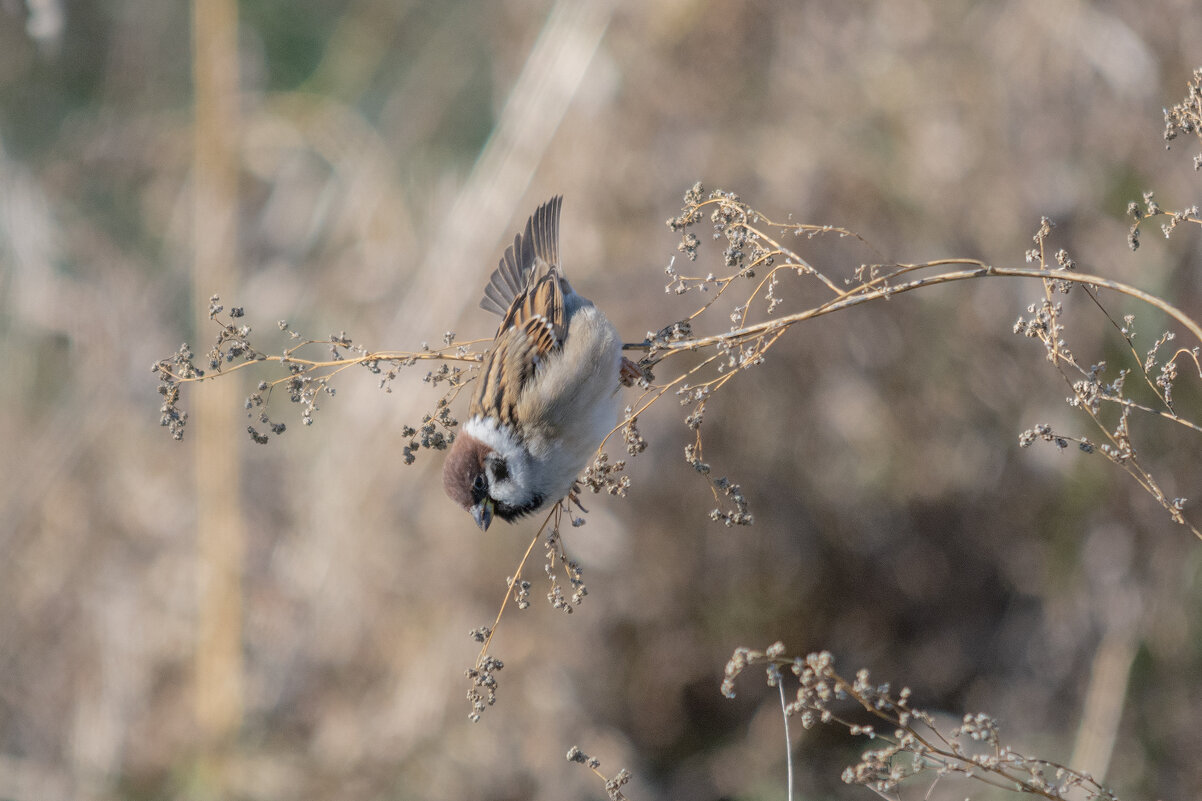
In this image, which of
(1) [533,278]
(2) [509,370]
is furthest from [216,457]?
(2) [509,370]

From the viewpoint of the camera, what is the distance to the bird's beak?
2.46m

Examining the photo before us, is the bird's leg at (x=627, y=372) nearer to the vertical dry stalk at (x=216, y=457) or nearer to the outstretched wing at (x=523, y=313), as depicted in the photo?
the outstretched wing at (x=523, y=313)

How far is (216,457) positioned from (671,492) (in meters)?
1.97

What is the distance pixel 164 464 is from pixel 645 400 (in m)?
3.88

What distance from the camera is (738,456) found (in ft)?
15.0

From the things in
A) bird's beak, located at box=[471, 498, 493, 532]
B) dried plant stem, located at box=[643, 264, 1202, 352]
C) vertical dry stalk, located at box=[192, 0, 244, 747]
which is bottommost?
dried plant stem, located at box=[643, 264, 1202, 352]

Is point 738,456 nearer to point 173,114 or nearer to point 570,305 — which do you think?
point 570,305

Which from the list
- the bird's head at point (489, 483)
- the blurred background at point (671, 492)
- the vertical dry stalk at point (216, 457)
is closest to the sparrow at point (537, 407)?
the bird's head at point (489, 483)

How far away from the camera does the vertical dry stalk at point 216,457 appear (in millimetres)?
4527

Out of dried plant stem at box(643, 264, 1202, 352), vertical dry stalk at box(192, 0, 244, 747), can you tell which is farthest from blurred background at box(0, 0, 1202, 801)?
dried plant stem at box(643, 264, 1202, 352)

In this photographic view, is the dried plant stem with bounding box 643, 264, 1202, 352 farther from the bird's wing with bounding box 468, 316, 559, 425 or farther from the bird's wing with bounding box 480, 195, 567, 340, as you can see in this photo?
the bird's wing with bounding box 480, 195, 567, 340

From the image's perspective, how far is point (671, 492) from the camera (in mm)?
4582

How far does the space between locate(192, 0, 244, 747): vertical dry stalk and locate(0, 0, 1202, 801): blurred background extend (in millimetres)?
18

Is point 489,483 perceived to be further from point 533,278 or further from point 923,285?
point 923,285
